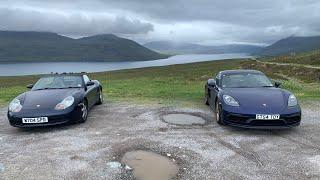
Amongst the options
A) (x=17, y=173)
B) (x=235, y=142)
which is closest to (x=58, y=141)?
(x=17, y=173)

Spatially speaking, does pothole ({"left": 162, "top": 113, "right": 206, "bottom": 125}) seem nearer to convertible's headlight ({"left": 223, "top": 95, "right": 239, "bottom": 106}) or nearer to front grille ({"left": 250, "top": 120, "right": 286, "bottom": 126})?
convertible's headlight ({"left": 223, "top": 95, "right": 239, "bottom": 106})

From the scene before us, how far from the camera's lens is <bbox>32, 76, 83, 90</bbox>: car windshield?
12305 mm

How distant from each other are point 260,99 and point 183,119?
268cm

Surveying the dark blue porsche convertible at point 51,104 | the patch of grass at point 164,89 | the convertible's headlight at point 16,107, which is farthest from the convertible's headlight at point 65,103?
the patch of grass at point 164,89

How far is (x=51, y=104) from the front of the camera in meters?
10.5

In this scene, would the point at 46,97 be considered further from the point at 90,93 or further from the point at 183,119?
the point at 183,119

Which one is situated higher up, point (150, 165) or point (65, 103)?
point (65, 103)

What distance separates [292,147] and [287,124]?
1.26 m

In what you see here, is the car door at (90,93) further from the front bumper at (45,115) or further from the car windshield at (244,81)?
the car windshield at (244,81)

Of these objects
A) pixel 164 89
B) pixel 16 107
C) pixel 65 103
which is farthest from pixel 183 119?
pixel 164 89

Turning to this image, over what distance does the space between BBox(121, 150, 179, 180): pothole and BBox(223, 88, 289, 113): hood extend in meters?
3.26

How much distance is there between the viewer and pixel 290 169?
6961 millimetres

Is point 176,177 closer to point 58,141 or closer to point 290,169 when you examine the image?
point 290,169

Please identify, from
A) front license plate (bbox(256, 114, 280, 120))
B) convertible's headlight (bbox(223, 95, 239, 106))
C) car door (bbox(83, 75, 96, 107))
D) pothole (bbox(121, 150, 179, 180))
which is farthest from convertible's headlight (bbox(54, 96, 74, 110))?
front license plate (bbox(256, 114, 280, 120))
